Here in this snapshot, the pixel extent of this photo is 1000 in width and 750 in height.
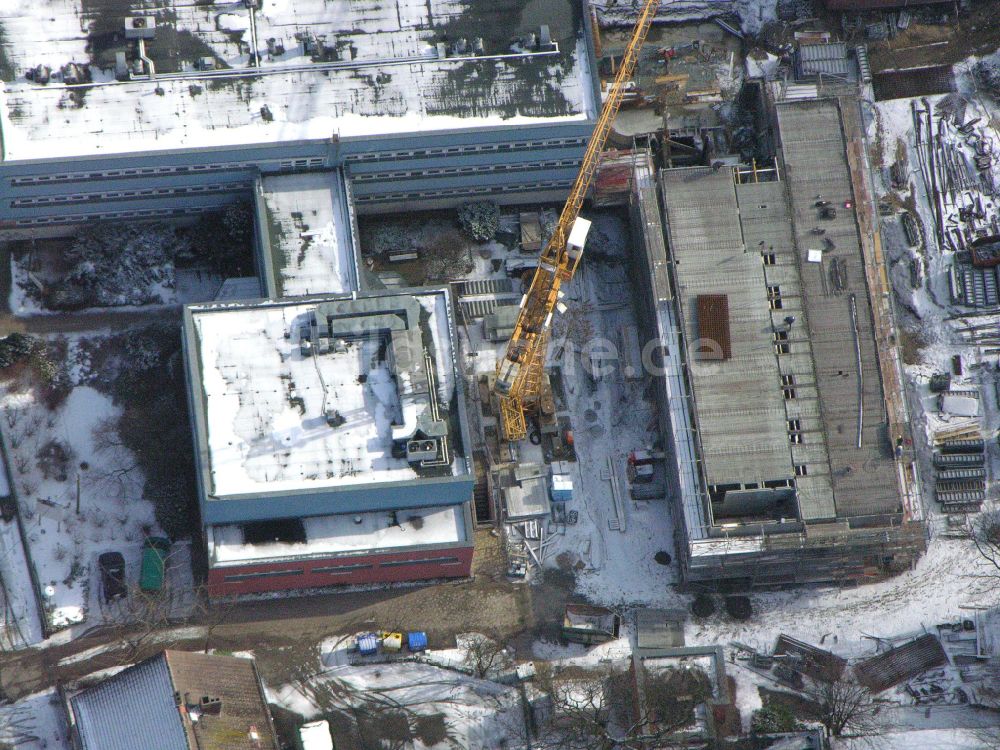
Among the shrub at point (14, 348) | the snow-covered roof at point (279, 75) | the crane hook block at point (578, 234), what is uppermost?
the snow-covered roof at point (279, 75)

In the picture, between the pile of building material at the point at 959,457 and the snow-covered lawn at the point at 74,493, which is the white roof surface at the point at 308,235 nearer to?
the snow-covered lawn at the point at 74,493

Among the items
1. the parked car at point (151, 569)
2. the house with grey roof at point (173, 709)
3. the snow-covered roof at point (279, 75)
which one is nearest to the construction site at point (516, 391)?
the snow-covered roof at point (279, 75)

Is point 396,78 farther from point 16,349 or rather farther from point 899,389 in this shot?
point 899,389

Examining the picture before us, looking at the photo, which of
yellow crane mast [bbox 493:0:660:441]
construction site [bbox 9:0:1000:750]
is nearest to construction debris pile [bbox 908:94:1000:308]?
construction site [bbox 9:0:1000:750]

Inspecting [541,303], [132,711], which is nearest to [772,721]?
[541,303]

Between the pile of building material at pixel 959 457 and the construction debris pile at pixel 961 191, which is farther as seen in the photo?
the construction debris pile at pixel 961 191

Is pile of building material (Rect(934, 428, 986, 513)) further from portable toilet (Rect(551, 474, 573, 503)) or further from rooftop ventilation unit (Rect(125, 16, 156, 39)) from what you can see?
rooftop ventilation unit (Rect(125, 16, 156, 39))
